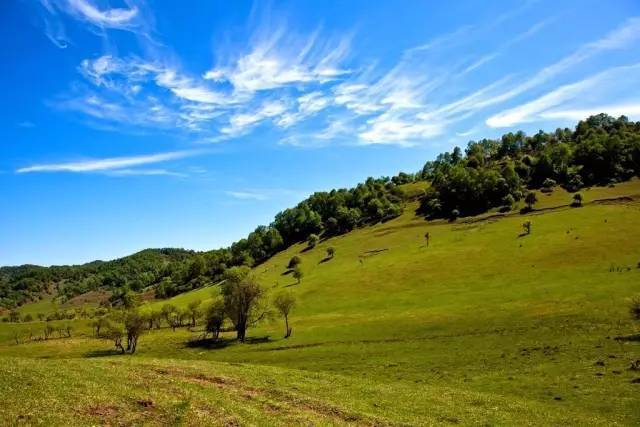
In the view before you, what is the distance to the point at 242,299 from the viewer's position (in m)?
95.9

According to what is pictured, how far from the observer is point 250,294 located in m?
95.7

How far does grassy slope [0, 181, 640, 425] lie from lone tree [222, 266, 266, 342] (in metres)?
4.74

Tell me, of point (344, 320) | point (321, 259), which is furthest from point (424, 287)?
point (321, 259)

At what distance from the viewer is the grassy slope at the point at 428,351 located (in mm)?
30266

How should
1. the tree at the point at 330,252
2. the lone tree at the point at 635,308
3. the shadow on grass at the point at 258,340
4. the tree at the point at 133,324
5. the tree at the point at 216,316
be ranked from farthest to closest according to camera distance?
the tree at the point at 330,252, the tree at the point at 216,316, the shadow on grass at the point at 258,340, the tree at the point at 133,324, the lone tree at the point at 635,308

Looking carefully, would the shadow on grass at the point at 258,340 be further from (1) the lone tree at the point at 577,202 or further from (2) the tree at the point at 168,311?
(1) the lone tree at the point at 577,202

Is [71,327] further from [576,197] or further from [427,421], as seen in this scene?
[576,197]

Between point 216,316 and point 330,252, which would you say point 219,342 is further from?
point 330,252

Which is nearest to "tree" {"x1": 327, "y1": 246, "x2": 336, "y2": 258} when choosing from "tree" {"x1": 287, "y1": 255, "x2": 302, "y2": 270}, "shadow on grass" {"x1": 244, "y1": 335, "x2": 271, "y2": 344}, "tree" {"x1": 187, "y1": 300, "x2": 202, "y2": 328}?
"tree" {"x1": 287, "y1": 255, "x2": 302, "y2": 270}

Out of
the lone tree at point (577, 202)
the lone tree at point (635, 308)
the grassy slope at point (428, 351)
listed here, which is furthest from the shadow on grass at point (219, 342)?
the lone tree at point (577, 202)

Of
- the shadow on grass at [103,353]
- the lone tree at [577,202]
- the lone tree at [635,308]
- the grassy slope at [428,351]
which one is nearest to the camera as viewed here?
the grassy slope at [428,351]

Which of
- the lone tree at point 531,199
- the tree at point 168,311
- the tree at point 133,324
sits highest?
the lone tree at point 531,199

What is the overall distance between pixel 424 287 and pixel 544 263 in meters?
31.5

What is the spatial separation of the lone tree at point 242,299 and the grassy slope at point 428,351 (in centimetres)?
474
